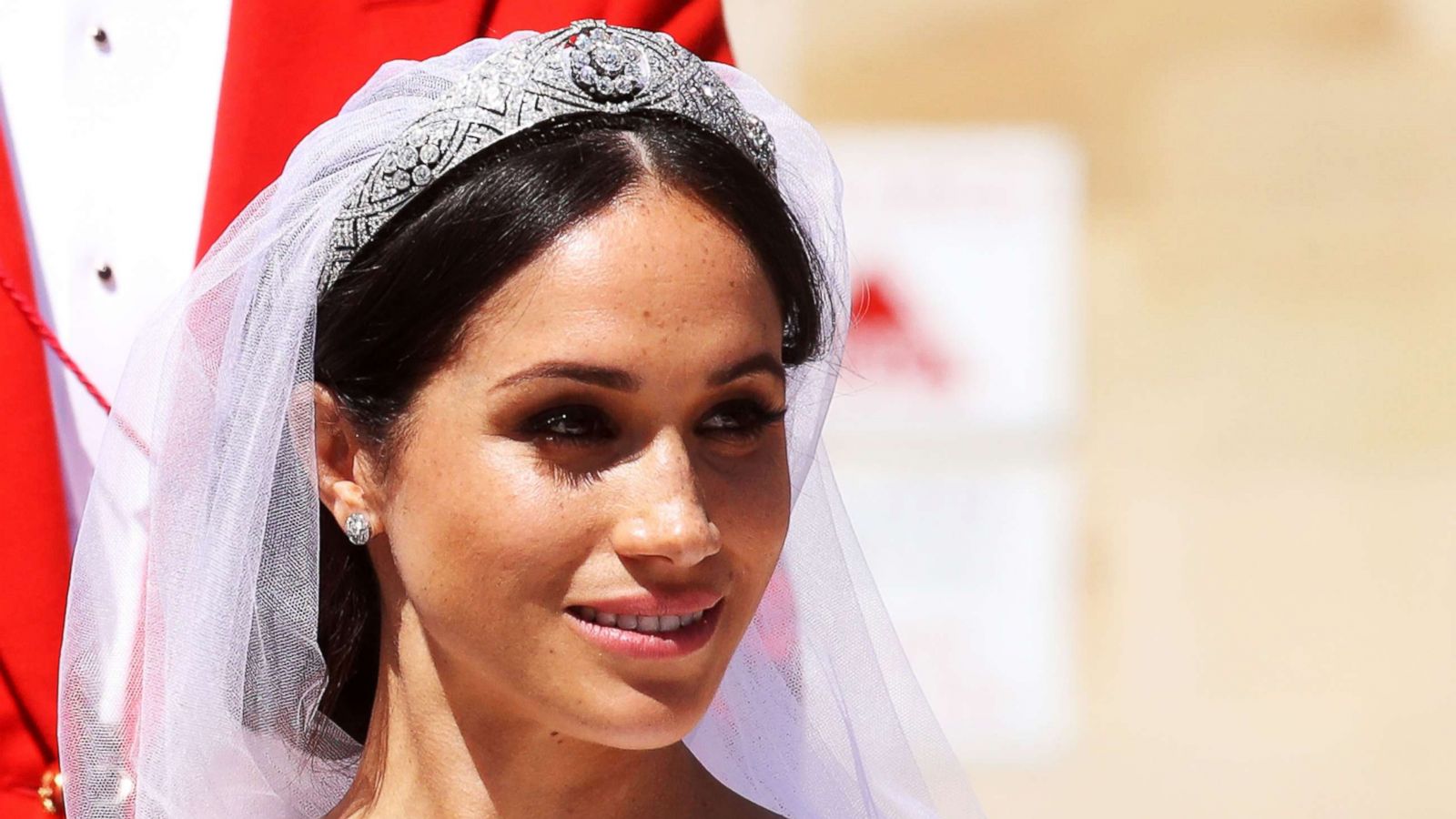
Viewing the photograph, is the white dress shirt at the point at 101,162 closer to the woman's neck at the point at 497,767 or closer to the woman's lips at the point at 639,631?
the woman's neck at the point at 497,767

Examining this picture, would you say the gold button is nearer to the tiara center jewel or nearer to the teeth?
the teeth

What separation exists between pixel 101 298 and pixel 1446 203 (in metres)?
4.59

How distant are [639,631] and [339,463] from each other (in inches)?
13.1

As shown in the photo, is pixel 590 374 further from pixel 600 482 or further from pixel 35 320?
pixel 35 320

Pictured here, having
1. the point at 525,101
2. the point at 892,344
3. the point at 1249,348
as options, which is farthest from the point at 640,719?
the point at 1249,348

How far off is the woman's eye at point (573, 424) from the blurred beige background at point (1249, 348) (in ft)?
13.2

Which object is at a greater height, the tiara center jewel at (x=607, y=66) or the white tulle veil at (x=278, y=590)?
the tiara center jewel at (x=607, y=66)

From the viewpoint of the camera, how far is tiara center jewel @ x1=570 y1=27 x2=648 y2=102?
1.63 m

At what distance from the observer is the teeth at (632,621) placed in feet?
5.03

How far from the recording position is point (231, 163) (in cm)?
199

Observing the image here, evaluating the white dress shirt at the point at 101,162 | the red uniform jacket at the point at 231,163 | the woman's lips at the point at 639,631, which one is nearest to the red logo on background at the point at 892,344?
the red uniform jacket at the point at 231,163

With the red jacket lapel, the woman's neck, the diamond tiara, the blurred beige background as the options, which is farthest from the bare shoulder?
the blurred beige background

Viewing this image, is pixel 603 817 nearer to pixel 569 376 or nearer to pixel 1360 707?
pixel 569 376

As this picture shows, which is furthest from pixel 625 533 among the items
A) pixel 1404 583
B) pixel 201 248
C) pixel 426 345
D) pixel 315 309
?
pixel 1404 583
